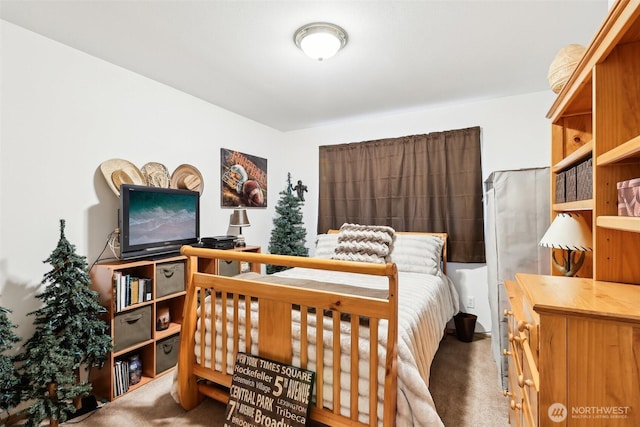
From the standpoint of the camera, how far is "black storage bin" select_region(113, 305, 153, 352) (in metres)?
2.02

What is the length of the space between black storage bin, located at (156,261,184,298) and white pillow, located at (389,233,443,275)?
1.90 m

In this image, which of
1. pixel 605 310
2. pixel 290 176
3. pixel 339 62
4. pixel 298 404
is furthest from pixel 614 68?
pixel 290 176

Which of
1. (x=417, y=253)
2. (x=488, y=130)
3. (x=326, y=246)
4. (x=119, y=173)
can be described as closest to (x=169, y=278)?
(x=119, y=173)

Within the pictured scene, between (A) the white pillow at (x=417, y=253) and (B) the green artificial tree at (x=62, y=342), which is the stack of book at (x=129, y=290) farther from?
(A) the white pillow at (x=417, y=253)

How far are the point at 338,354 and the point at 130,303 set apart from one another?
1.59 m

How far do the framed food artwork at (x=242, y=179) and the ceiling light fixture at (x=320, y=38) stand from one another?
1749mm

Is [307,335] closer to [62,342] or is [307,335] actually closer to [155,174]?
[62,342]

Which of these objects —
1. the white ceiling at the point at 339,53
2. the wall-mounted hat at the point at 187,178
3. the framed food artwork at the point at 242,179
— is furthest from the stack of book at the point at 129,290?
the white ceiling at the point at 339,53

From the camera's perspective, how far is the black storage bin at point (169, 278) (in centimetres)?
229

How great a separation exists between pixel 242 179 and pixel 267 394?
2.57m

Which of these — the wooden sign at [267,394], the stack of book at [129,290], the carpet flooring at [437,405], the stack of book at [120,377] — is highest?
the stack of book at [129,290]

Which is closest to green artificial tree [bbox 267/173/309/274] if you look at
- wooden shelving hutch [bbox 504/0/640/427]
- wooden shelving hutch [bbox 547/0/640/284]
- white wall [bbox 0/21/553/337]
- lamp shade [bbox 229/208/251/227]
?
white wall [bbox 0/21/553/337]

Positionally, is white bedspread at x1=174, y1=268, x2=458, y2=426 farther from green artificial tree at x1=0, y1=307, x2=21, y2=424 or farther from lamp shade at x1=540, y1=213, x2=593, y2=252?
green artificial tree at x1=0, y1=307, x2=21, y2=424

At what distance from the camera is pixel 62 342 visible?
1.75 meters
